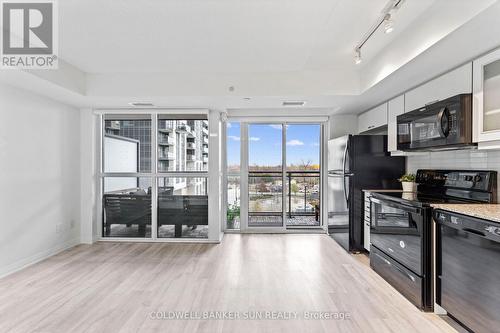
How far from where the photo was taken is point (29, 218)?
11.4 ft

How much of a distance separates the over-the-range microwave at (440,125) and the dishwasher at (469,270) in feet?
2.18

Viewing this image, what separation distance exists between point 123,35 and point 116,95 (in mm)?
1278

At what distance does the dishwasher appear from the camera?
1.74 metres

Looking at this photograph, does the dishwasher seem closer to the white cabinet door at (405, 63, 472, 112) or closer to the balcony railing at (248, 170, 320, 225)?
the white cabinet door at (405, 63, 472, 112)

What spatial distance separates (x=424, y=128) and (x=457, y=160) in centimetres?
57

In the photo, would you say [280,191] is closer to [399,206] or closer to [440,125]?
[399,206]

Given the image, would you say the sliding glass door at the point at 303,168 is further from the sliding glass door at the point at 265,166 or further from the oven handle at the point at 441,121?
the oven handle at the point at 441,121

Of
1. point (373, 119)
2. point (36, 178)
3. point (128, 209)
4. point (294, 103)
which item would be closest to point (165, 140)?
point (128, 209)

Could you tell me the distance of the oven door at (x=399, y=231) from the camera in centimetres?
243

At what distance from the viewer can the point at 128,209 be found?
468cm

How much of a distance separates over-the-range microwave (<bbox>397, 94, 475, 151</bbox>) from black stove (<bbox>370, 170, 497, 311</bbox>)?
1.58 feet

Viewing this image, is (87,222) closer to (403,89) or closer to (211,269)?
(211,269)

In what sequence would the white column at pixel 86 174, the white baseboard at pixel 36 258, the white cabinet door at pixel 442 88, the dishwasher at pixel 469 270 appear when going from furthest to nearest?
the white column at pixel 86 174 < the white baseboard at pixel 36 258 < the white cabinet door at pixel 442 88 < the dishwasher at pixel 469 270

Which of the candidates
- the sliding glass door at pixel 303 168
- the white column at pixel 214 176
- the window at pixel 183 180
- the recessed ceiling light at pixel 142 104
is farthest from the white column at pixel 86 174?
the sliding glass door at pixel 303 168
